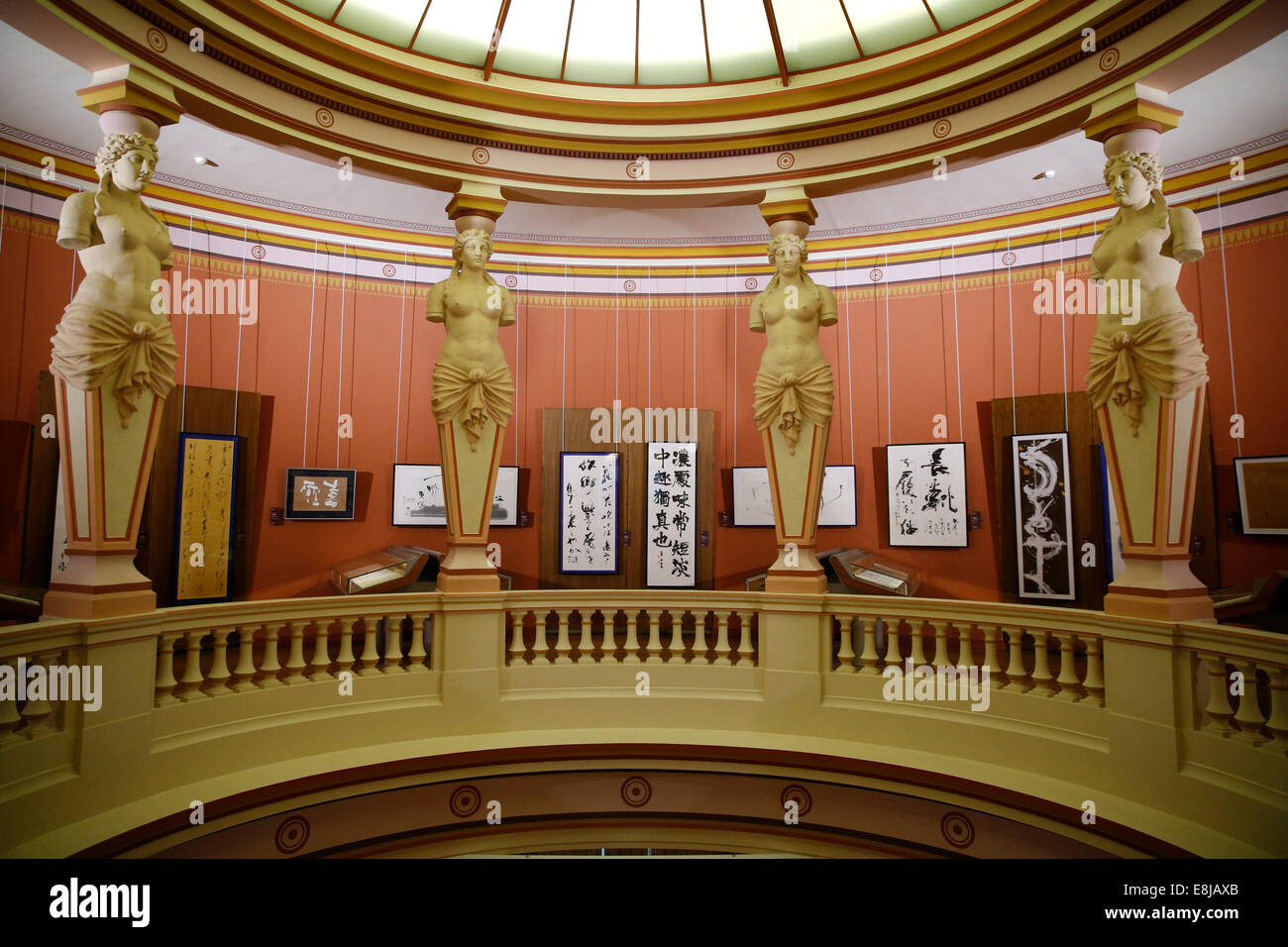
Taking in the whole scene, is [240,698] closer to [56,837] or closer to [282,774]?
[282,774]

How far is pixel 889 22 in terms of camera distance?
667 centimetres

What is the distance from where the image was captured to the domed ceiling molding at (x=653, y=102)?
524 centimetres

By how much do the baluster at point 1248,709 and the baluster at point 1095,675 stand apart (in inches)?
31.9

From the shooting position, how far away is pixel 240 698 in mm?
5367

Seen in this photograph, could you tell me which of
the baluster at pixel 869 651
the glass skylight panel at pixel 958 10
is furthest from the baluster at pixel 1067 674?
the glass skylight panel at pixel 958 10

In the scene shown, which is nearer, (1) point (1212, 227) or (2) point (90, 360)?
(2) point (90, 360)

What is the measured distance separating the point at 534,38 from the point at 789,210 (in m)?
2.85

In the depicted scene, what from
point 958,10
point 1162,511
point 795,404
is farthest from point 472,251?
point 1162,511

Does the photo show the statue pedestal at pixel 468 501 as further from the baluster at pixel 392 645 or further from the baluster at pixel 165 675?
the baluster at pixel 165 675

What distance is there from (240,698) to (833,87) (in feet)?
22.1

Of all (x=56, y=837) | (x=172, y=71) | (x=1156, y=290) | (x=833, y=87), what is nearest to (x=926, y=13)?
(x=833, y=87)

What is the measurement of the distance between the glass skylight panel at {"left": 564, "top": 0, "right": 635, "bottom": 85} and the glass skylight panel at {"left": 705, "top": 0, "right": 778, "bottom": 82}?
760 mm

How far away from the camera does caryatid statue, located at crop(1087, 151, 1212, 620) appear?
4898 mm

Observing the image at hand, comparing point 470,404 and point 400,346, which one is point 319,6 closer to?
point 470,404
